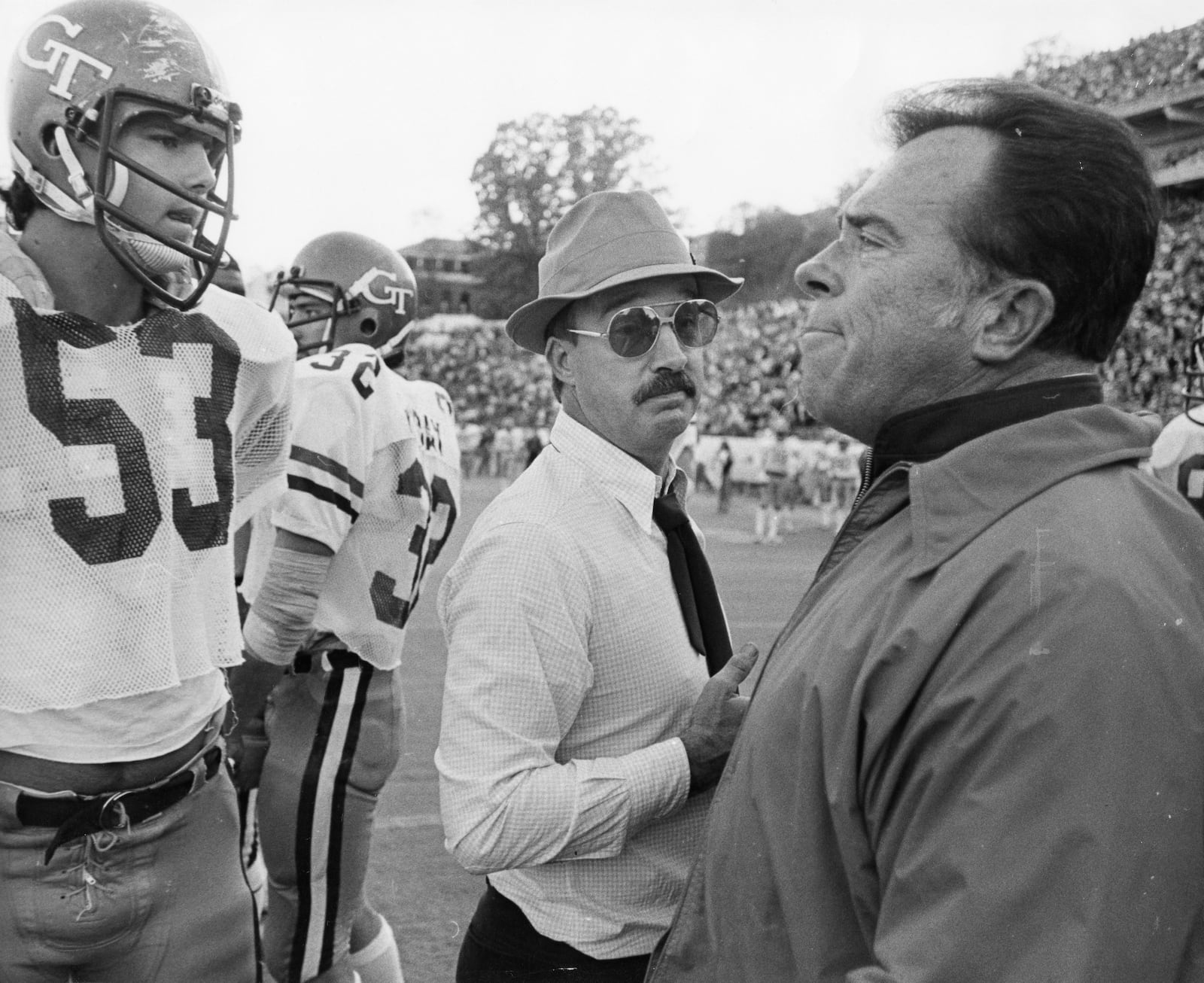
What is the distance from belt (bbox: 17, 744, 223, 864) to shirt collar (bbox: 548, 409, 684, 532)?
916mm

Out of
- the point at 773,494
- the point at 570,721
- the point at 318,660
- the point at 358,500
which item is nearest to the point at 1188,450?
the point at 358,500

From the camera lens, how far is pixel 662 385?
227 centimetres

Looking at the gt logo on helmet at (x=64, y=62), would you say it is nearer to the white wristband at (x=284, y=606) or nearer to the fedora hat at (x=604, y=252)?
the fedora hat at (x=604, y=252)

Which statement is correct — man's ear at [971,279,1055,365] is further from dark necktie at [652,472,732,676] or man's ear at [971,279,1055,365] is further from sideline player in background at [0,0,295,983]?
sideline player in background at [0,0,295,983]

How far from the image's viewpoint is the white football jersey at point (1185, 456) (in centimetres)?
551

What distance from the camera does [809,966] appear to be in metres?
1.25

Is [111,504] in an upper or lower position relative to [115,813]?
upper

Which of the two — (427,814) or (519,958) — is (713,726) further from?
(427,814)

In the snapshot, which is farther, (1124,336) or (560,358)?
(1124,336)

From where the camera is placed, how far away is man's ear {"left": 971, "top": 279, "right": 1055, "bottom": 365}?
1.37 metres

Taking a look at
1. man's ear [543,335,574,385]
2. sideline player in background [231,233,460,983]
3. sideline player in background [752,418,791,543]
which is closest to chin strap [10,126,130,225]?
man's ear [543,335,574,385]

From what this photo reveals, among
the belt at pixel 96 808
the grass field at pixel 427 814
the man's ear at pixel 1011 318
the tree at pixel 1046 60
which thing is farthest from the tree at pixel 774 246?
the tree at pixel 1046 60

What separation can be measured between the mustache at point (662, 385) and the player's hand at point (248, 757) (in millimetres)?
1647

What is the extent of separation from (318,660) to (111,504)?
129 cm
